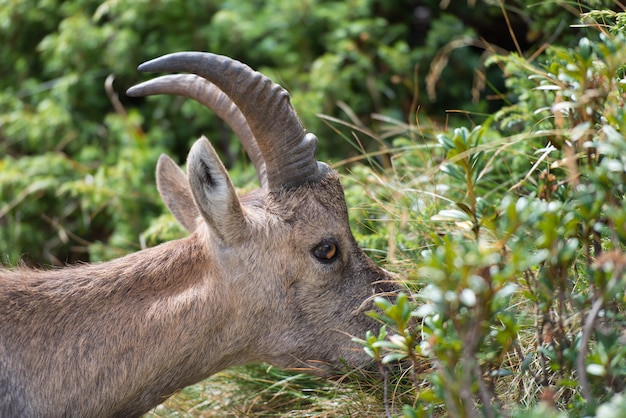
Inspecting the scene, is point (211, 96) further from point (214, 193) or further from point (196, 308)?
point (196, 308)

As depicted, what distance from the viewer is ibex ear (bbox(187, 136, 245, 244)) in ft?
12.7

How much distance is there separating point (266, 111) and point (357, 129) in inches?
54.8

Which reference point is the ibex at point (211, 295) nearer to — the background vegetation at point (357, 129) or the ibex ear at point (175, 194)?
the background vegetation at point (357, 129)

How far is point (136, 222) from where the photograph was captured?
286 inches

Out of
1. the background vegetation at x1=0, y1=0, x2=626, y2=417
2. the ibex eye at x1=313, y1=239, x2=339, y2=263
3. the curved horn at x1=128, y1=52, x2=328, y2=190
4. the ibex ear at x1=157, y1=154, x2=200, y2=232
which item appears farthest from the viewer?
the ibex ear at x1=157, y1=154, x2=200, y2=232

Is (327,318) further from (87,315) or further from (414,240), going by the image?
(87,315)

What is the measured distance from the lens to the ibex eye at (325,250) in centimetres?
418

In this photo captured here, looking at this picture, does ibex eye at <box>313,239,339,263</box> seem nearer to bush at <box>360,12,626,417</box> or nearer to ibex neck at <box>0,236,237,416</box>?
ibex neck at <box>0,236,237,416</box>

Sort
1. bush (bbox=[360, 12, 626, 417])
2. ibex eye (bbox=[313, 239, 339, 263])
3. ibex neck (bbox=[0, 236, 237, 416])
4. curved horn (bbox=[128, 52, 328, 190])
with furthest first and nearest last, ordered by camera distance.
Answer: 1. ibex eye (bbox=[313, 239, 339, 263])
2. curved horn (bbox=[128, 52, 328, 190])
3. ibex neck (bbox=[0, 236, 237, 416])
4. bush (bbox=[360, 12, 626, 417])

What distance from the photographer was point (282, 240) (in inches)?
163

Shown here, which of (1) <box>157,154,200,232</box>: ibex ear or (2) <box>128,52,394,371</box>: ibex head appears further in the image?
(1) <box>157,154,200,232</box>: ibex ear

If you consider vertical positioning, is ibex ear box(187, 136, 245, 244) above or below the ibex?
above

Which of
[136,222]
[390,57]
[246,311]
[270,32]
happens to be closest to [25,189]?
[136,222]

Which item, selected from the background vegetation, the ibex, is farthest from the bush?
the ibex
